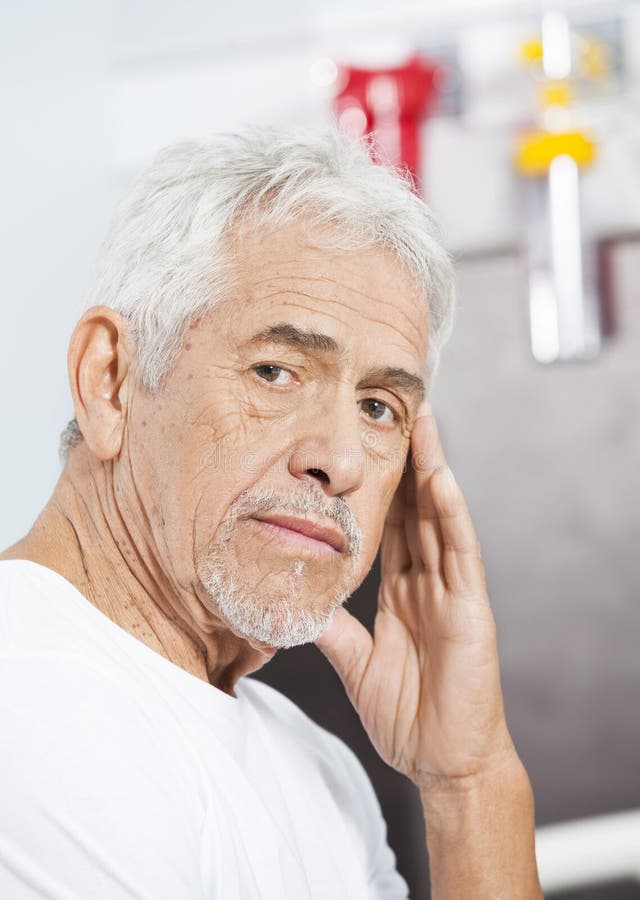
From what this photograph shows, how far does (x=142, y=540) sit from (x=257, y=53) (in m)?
1.31

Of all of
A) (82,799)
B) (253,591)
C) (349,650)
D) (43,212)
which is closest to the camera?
(82,799)

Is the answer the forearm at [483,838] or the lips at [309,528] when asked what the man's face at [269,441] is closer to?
the lips at [309,528]

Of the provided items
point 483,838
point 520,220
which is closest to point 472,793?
point 483,838

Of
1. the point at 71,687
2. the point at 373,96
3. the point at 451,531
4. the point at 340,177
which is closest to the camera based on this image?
the point at 71,687

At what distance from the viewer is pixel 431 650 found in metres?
1.06

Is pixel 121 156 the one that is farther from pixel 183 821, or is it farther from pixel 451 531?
pixel 183 821

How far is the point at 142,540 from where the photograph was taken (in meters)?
0.88

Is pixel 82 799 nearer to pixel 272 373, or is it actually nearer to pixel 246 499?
pixel 246 499

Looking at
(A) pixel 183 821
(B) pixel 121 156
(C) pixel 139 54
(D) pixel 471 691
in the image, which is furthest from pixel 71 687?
(C) pixel 139 54

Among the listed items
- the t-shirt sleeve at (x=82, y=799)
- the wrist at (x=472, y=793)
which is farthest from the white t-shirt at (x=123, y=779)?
the wrist at (x=472, y=793)

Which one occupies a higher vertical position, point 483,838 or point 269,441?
point 269,441

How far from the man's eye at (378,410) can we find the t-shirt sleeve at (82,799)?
370 millimetres

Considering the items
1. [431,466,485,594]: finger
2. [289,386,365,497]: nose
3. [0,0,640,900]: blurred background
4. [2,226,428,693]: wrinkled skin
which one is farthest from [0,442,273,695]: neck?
Answer: [0,0,640,900]: blurred background

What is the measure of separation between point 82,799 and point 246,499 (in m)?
0.28
